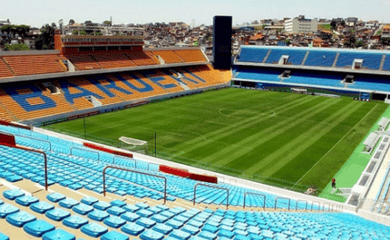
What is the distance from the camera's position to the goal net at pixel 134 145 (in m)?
29.2

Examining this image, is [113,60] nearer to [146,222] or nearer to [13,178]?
[13,178]

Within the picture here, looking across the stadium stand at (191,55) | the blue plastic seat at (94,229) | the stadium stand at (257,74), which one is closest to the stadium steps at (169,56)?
the stadium stand at (191,55)

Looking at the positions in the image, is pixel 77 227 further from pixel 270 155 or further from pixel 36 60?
pixel 36 60

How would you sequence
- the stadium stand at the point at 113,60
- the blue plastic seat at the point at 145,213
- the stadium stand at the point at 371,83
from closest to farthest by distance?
1. the blue plastic seat at the point at 145,213
2. the stadium stand at the point at 113,60
3. the stadium stand at the point at 371,83

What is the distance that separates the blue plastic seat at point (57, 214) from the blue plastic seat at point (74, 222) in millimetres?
213

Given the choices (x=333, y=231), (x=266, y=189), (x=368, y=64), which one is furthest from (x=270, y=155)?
(x=368, y=64)

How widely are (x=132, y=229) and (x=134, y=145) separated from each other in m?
22.7

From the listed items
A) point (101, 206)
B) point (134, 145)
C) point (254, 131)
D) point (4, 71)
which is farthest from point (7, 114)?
point (101, 206)

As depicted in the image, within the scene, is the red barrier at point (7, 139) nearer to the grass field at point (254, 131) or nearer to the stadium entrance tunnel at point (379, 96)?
the grass field at point (254, 131)

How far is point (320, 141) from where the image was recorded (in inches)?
1270

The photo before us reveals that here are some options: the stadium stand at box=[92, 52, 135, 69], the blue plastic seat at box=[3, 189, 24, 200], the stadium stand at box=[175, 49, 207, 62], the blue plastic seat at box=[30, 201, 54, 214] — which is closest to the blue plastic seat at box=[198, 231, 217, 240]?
the blue plastic seat at box=[30, 201, 54, 214]

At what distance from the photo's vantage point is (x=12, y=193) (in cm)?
880

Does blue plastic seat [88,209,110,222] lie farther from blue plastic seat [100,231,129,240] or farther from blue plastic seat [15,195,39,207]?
blue plastic seat [15,195,39,207]

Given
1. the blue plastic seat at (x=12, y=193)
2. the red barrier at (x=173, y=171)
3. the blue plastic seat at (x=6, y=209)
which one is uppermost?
the blue plastic seat at (x=6, y=209)
